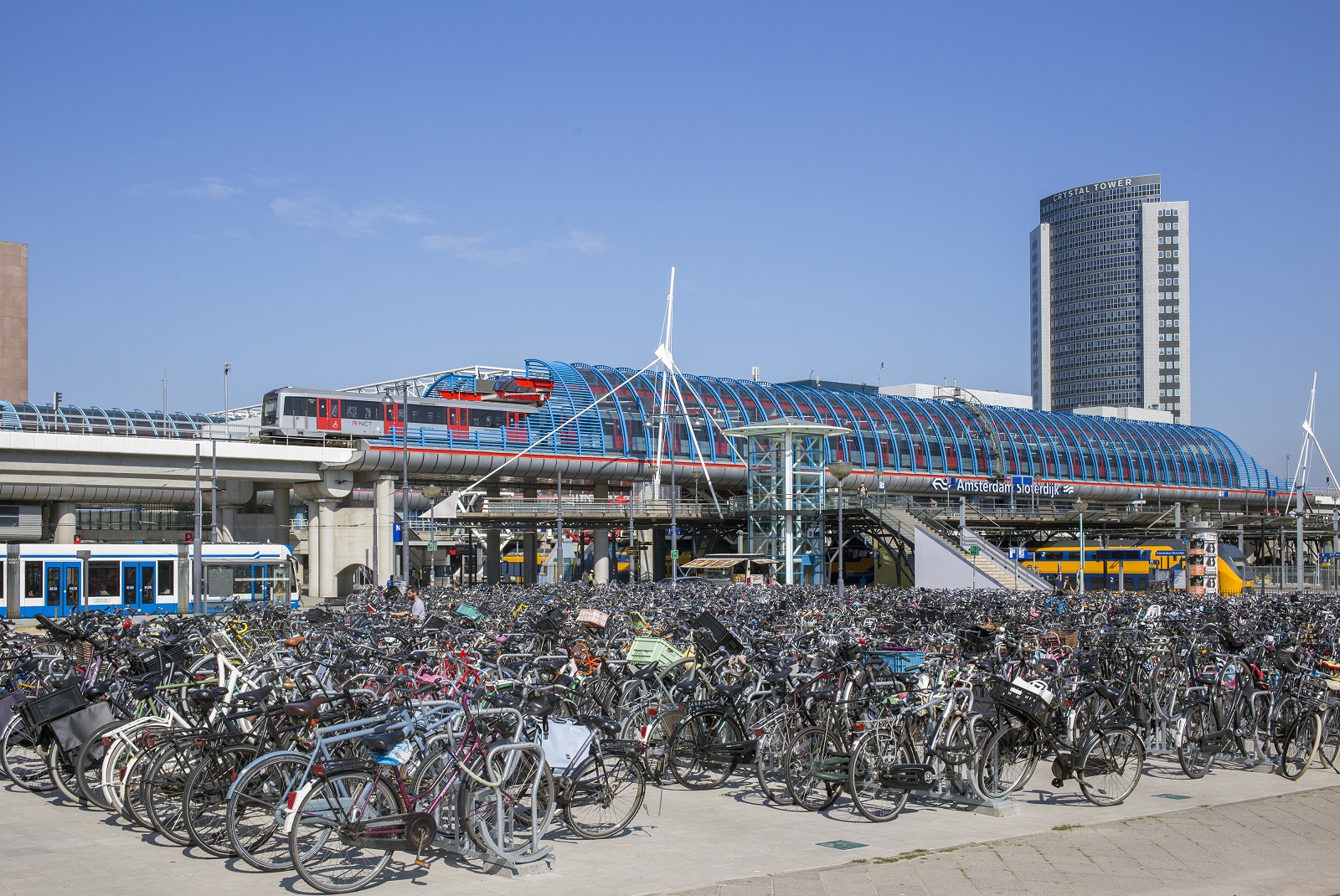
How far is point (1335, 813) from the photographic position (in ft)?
31.3

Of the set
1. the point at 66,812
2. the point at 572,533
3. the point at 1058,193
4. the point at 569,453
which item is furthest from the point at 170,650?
the point at 1058,193

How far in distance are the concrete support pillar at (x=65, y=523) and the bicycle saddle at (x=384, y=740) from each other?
44861mm

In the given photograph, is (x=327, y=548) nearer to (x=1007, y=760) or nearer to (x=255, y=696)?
(x=255, y=696)

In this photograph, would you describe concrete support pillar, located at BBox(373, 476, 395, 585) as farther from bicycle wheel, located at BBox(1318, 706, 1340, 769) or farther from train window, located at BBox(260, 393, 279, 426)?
bicycle wheel, located at BBox(1318, 706, 1340, 769)

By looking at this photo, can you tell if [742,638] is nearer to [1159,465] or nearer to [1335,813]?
[1335,813]

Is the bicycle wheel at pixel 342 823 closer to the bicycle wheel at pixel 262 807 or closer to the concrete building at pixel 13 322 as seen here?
the bicycle wheel at pixel 262 807

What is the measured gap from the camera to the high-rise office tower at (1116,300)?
166125 mm

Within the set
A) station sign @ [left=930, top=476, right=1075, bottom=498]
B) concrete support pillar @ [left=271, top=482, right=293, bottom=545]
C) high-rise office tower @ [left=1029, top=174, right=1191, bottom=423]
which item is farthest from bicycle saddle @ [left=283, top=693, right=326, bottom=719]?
high-rise office tower @ [left=1029, top=174, right=1191, bottom=423]

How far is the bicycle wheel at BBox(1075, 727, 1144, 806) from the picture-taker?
965 cm

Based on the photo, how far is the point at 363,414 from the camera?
51719mm

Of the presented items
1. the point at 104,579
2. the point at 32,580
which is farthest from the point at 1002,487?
the point at 32,580

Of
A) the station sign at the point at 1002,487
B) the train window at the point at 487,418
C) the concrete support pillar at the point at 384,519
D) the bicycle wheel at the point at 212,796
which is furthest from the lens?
the station sign at the point at 1002,487

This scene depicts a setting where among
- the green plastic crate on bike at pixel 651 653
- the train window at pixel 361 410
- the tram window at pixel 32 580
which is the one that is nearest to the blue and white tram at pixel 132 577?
the tram window at pixel 32 580

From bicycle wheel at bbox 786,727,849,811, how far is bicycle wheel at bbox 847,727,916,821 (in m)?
0.13
